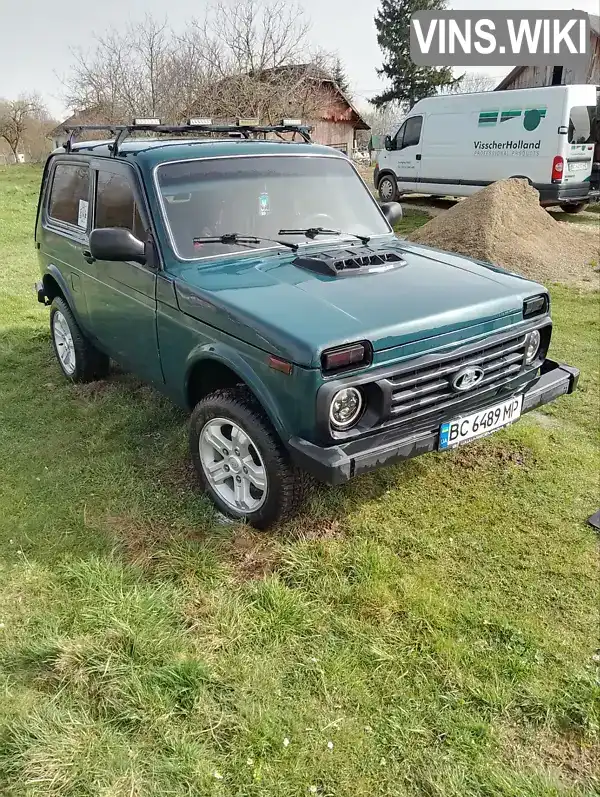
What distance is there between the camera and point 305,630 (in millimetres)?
2871

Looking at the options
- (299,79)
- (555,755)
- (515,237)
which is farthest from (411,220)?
(555,755)

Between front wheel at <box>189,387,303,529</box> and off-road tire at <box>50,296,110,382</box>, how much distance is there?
6.79 ft

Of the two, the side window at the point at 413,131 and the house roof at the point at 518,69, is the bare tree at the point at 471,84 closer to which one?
the house roof at the point at 518,69

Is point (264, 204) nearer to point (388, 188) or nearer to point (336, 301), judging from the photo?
point (336, 301)

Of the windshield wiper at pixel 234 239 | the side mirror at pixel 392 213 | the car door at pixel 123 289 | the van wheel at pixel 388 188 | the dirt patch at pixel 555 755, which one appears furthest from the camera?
the van wheel at pixel 388 188

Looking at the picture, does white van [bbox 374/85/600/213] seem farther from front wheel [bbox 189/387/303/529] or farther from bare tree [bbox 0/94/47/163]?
bare tree [bbox 0/94/47/163]

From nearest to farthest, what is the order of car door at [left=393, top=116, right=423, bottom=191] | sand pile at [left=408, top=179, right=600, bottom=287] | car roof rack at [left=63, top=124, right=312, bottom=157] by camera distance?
car roof rack at [left=63, top=124, right=312, bottom=157] → sand pile at [left=408, top=179, right=600, bottom=287] → car door at [left=393, top=116, right=423, bottom=191]

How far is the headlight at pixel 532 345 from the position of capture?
3635 millimetres

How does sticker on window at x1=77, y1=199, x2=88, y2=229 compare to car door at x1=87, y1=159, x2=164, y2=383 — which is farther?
sticker on window at x1=77, y1=199, x2=88, y2=229

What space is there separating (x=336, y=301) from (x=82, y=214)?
8.86 ft

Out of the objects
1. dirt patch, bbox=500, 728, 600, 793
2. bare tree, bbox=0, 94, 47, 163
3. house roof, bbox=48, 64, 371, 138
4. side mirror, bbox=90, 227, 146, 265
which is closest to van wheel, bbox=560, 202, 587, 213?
house roof, bbox=48, 64, 371, 138

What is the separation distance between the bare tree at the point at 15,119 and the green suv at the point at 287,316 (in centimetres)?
5451

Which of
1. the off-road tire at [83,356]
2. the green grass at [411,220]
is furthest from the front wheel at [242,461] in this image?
the green grass at [411,220]

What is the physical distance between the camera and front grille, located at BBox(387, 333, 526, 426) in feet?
10.00
